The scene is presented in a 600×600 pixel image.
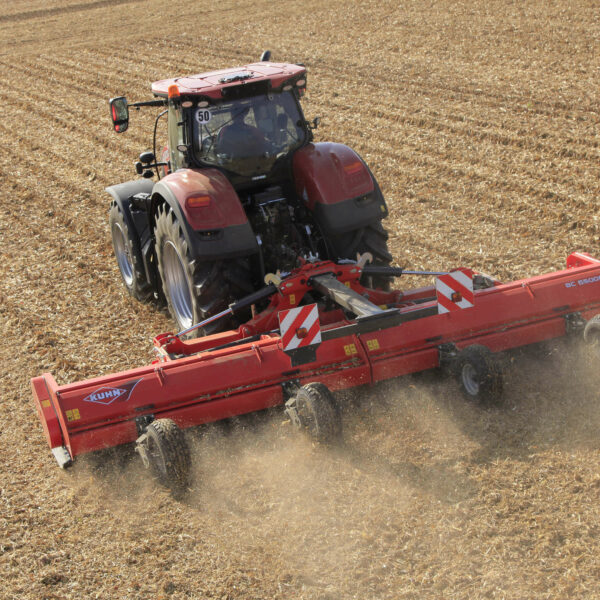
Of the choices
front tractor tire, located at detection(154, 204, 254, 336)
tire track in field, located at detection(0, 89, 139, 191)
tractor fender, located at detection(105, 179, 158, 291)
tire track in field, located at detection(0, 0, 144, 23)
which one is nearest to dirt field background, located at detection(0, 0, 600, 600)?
tire track in field, located at detection(0, 89, 139, 191)

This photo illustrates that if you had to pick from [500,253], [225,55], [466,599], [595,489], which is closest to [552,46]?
[225,55]

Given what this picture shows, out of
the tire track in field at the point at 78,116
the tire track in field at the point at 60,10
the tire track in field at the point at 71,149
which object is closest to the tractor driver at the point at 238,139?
the tire track in field at the point at 71,149

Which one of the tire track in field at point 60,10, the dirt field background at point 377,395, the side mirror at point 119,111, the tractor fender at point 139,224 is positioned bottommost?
the dirt field background at point 377,395

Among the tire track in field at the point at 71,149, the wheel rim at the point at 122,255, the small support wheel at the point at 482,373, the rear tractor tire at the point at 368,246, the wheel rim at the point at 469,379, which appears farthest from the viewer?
the tire track in field at the point at 71,149

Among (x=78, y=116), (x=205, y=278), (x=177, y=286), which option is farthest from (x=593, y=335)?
(x=78, y=116)

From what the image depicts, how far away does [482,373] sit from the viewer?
573 cm

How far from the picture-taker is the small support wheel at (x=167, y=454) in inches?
206

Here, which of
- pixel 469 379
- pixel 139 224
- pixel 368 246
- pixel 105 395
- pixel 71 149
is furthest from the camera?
pixel 71 149

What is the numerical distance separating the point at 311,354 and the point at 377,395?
2.70ft

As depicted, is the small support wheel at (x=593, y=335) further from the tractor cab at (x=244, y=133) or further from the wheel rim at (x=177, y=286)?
the wheel rim at (x=177, y=286)

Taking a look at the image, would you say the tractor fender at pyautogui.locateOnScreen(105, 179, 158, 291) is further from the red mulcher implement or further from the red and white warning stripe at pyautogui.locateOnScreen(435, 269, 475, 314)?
the red and white warning stripe at pyautogui.locateOnScreen(435, 269, 475, 314)

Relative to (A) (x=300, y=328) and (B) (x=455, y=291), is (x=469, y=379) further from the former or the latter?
(A) (x=300, y=328)

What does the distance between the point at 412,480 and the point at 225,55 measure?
14990mm

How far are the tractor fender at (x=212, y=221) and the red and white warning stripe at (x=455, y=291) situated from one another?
1.37 metres
